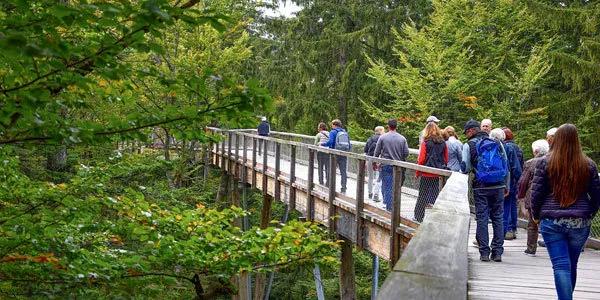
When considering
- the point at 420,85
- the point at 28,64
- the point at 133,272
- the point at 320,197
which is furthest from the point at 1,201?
the point at 420,85

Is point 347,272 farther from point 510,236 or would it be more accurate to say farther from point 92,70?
point 92,70

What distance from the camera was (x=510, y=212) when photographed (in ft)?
29.0

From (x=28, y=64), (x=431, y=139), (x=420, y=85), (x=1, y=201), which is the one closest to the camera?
(x=28, y=64)

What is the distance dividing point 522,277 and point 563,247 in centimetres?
143

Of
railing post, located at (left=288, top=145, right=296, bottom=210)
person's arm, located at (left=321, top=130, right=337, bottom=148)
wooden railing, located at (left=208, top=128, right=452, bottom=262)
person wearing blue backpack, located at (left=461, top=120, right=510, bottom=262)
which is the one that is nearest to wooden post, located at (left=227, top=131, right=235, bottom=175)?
wooden railing, located at (left=208, top=128, right=452, bottom=262)

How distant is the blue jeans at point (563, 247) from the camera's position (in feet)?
15.3

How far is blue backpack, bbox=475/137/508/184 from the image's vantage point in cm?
661

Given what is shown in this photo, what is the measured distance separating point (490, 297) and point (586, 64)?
1652 cm

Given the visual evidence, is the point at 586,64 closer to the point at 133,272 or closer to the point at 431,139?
the point at 431,139

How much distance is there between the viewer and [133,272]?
4.85 metres

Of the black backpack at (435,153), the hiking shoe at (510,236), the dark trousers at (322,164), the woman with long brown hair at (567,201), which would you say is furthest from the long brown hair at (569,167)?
the dark trousers at (322,164)

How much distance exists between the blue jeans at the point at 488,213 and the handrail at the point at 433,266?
363 cm

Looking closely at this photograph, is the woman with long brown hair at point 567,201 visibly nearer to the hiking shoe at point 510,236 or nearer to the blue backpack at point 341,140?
the hiking shoe at point 510,236

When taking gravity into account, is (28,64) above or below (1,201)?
above
